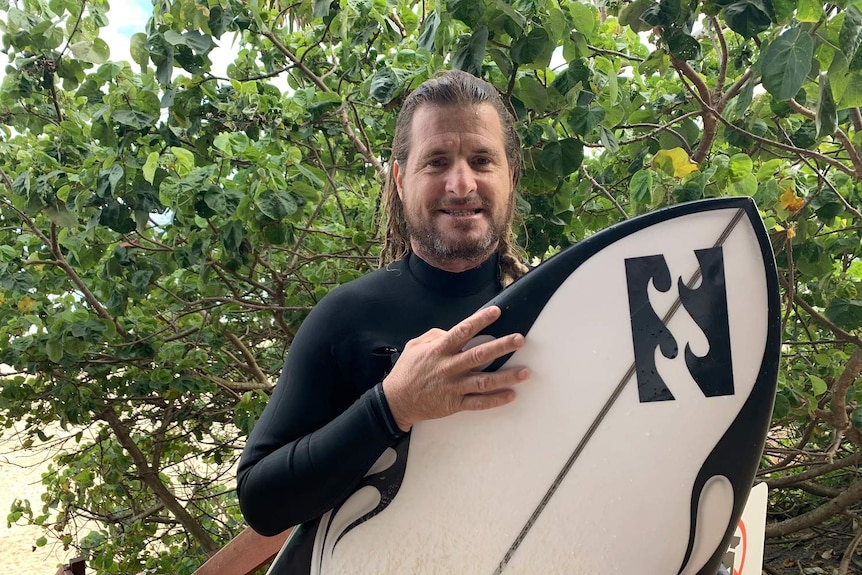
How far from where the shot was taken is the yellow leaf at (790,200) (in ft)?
5.67

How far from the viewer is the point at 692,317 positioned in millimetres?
1127

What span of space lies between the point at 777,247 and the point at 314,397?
1394 millimetres

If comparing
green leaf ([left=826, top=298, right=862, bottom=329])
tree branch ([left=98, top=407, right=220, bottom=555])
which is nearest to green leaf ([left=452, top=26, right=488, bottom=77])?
green leaf ([left=826, top=298, right=862, bottom=329])

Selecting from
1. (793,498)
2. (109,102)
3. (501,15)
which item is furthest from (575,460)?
(793,498)

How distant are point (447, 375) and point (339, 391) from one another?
28cm

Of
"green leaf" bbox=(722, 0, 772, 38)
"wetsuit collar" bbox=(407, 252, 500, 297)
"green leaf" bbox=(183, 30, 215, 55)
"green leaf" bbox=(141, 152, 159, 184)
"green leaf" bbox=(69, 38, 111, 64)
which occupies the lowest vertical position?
"wetsuit collar" bbox=(407, 252, 500, 297)

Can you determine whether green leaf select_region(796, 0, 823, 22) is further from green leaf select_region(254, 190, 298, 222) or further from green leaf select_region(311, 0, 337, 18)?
green leaf select_region(254, 190, 298, 222)

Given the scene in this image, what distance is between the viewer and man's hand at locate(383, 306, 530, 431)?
3.35 ft

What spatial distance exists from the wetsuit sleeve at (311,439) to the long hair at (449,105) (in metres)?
0.31

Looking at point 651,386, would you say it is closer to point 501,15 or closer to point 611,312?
point 611,312

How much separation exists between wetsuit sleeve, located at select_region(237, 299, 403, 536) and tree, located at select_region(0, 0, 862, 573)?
2.28ft

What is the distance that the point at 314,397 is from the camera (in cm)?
120

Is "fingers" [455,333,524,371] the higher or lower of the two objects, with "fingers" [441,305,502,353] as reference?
lower

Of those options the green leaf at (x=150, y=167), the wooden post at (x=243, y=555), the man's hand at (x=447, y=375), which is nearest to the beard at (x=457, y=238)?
the man's hand at (x=447, y=375)
